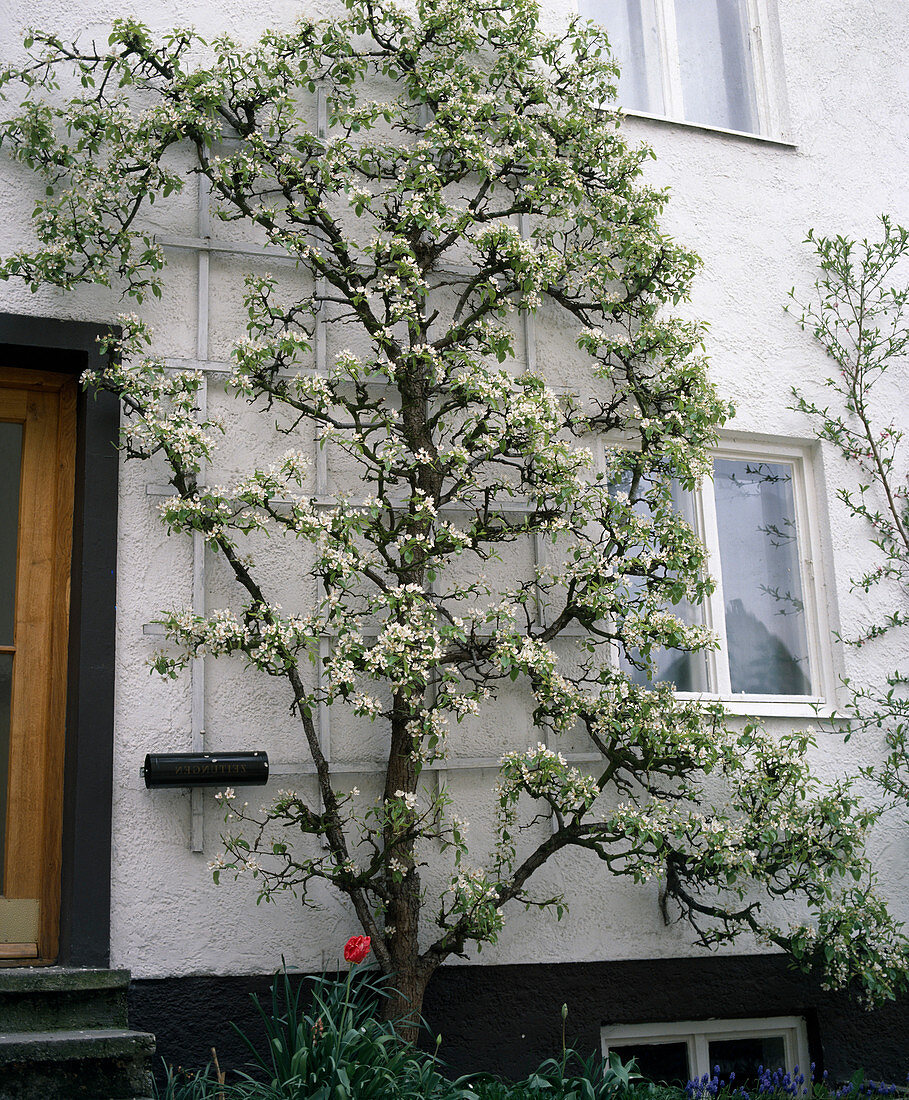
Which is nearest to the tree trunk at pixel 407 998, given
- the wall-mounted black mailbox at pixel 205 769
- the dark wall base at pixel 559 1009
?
the dark wall base at pixel 559 1009

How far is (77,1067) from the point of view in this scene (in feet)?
11.9

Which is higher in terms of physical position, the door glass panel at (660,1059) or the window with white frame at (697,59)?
the window with white frame at (697,59)

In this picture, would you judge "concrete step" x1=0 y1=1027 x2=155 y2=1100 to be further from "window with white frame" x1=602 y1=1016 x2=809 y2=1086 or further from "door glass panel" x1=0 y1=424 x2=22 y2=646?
"window with white frame" x1=602 y1=1016 x2=809 y2=1086

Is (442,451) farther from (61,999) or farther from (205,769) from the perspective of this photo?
(61,999)

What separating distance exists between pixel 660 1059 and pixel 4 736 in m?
3.16

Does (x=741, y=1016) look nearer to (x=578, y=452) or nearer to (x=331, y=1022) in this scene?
(x=331, y=1022)

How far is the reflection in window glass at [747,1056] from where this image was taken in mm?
5477

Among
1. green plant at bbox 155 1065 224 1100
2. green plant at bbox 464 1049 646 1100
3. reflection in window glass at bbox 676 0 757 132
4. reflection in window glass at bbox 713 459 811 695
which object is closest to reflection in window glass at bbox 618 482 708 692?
reflection in window glass at bbox 713 459 811 695

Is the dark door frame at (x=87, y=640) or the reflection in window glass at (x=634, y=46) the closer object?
the dark door frame at (x=87, y=640)

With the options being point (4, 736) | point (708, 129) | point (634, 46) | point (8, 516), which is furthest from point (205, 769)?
point (634, 46)

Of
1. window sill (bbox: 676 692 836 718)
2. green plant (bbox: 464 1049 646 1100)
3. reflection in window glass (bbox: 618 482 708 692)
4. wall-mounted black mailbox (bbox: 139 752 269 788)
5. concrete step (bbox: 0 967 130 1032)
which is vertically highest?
reflection in window glass (bbox: 618 482 708 692)

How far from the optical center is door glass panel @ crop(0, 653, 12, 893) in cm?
461

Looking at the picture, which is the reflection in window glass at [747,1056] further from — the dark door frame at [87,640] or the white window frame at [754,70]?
the white window frame at [754,70]

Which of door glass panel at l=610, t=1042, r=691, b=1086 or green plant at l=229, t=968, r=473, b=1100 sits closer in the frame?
green plant at l=229, t=968, r=473, b=1100
